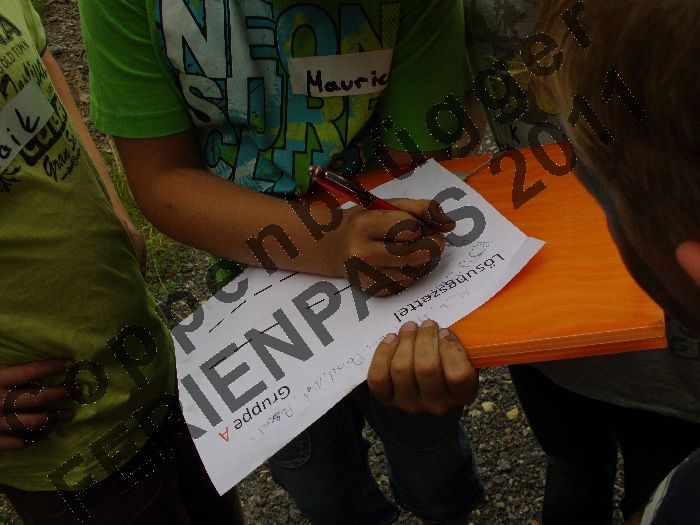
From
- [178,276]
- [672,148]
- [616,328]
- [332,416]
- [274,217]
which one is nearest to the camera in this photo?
[672,148]

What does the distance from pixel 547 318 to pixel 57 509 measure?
0.78 meters

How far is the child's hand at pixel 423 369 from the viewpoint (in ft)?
2.54

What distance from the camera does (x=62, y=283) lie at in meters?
0.97

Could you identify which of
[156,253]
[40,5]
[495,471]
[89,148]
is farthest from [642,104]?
[40,5]

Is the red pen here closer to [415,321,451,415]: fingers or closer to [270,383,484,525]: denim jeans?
[415,321,451,415]: fingers

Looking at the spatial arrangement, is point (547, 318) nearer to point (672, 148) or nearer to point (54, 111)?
point (672, 148)

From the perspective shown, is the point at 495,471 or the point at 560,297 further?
the point at 495,471

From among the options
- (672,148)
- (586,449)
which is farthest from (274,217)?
(586,449)

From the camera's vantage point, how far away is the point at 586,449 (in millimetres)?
1245

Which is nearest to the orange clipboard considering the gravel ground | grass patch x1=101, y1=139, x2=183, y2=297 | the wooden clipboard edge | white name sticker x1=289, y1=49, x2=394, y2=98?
the wooden clipboard edge

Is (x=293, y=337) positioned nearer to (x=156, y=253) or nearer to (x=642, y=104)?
(x=642, y=104)

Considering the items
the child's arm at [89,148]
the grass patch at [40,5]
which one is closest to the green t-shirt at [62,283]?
the child's arm at [89,148]

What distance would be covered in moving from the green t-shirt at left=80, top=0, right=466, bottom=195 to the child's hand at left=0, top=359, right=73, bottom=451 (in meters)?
0.33

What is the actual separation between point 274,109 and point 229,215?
148mm
